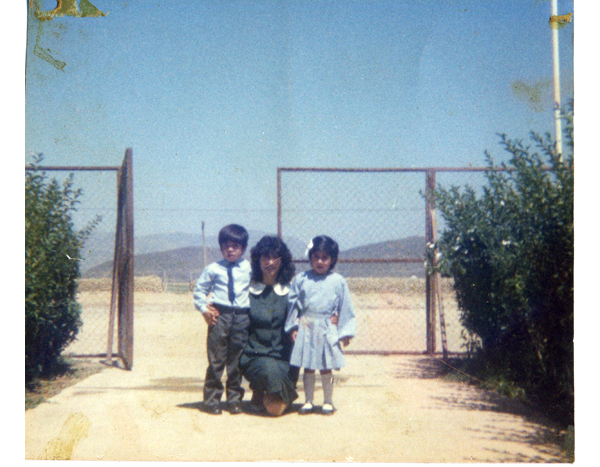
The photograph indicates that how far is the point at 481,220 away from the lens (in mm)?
4547

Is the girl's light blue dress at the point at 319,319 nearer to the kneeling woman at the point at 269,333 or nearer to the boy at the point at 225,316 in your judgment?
the kneeling woman at the point at 269,333

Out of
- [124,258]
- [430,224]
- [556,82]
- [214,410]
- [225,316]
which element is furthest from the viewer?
[430,224]

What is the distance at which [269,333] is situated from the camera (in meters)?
3.79

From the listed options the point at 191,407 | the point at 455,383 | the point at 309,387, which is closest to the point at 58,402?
the point at 191,407

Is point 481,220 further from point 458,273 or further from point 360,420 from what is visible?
point 360,420

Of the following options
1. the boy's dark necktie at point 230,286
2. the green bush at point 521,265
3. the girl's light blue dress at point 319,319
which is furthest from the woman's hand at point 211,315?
the green bush at point 521,265

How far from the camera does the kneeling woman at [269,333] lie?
3.67m

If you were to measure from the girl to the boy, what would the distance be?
358 mm

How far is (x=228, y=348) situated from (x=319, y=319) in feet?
2.27

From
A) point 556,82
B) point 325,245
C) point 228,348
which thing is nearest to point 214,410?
point 228,348

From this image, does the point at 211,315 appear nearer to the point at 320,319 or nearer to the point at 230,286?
the point at 230,286

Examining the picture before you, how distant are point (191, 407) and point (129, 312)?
4.42ft

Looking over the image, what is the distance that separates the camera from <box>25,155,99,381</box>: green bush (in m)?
4.12

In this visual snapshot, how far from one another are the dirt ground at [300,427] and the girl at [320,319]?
1.02 feet
